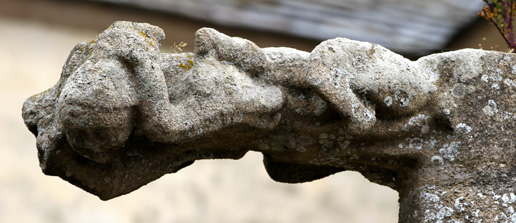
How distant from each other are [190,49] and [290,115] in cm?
275

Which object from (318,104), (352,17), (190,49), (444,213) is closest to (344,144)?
(318,104)

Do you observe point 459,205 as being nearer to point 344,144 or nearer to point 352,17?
point 344,144

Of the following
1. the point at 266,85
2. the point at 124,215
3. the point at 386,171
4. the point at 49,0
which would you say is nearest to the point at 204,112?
the point at 266,85

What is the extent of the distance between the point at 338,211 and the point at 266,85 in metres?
2.95

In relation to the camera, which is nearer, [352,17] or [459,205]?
[459,205]

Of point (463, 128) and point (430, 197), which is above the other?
point (463, 128)

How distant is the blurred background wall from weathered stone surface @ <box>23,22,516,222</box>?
202 cm

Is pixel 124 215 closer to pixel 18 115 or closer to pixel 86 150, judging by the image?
pixel 18 115

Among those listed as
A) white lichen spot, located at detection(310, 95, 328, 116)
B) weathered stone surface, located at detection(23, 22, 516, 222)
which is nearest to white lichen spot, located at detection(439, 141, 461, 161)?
weathered stone surface, located at detection(23, 22, 516, 222)

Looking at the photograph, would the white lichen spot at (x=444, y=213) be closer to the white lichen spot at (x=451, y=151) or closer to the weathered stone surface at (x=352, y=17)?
the white lichen spot at (x=451, y=151)

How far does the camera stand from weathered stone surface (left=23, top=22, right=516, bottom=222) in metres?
1.82

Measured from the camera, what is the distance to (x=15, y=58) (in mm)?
4379

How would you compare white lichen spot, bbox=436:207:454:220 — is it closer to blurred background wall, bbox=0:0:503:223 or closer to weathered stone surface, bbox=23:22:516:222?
weathered stone surface, bbox=23:22:516:222

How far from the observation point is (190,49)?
471cm
